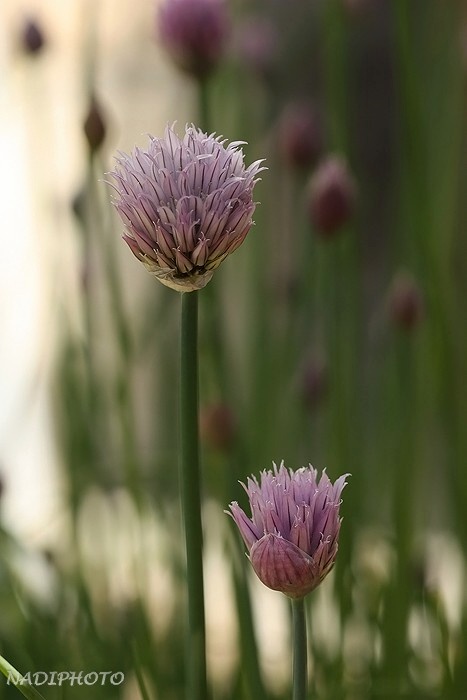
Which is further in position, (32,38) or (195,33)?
(32,38)

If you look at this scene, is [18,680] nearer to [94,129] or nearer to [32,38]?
[94,129]

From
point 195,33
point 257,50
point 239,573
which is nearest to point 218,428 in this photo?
point 239,573

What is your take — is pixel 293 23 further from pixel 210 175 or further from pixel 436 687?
pixel 210 175

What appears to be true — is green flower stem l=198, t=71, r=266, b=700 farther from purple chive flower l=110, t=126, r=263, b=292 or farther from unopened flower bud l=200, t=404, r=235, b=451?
purple chive flower l=110, t=126, r=263, b=292

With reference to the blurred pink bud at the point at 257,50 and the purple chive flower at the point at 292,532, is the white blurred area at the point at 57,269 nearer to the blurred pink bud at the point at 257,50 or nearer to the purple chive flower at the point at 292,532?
the blurred pink bud at the point at 257,50

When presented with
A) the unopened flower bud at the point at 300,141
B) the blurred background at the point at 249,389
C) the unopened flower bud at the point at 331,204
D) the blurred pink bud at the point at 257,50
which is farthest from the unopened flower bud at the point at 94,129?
the blurred pink bud at the point at 257,50

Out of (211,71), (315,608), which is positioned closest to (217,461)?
(315,608)

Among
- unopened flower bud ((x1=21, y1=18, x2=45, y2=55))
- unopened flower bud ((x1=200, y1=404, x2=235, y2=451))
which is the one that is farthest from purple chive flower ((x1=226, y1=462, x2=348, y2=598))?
unopened flower bud ((x1=21, y1=18, x2=45, y2=55))
